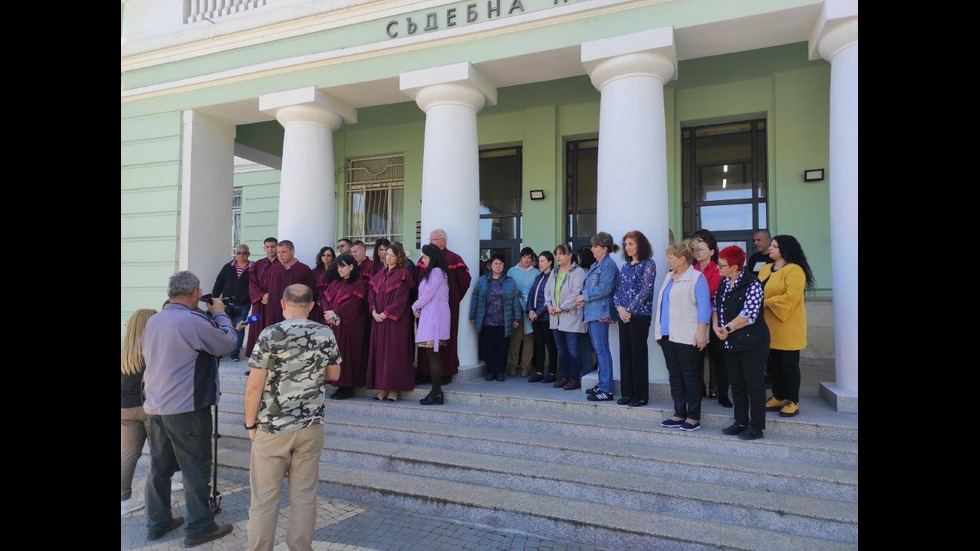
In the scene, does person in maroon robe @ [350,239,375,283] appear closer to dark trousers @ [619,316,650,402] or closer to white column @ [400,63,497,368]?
white column @ [400,63,497,368]

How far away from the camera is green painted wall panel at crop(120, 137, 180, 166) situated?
29.5ft

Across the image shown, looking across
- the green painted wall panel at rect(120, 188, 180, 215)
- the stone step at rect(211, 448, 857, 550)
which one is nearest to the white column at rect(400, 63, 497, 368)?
the stone step at rect(211, 448, 857, 550)

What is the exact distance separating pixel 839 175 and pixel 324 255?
241 inches

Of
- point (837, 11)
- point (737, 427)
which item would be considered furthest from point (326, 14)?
point (737, 427)

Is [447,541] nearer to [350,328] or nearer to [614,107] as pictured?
[350,328]

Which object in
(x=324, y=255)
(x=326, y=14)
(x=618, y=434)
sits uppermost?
(x=326, y=14)

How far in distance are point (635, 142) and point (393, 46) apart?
360 centimetres

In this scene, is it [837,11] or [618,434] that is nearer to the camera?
[618,434]

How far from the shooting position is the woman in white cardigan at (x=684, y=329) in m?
4.74

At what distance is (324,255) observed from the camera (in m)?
7.37

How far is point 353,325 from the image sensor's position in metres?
6.45


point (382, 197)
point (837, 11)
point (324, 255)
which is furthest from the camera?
point (382, 197)

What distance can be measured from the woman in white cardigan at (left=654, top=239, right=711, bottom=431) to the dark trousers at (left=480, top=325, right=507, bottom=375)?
245cm

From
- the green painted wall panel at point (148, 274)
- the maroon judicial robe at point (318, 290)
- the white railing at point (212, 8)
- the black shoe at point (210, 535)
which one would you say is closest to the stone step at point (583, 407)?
the maroon judicial robe at point (318, 290)
